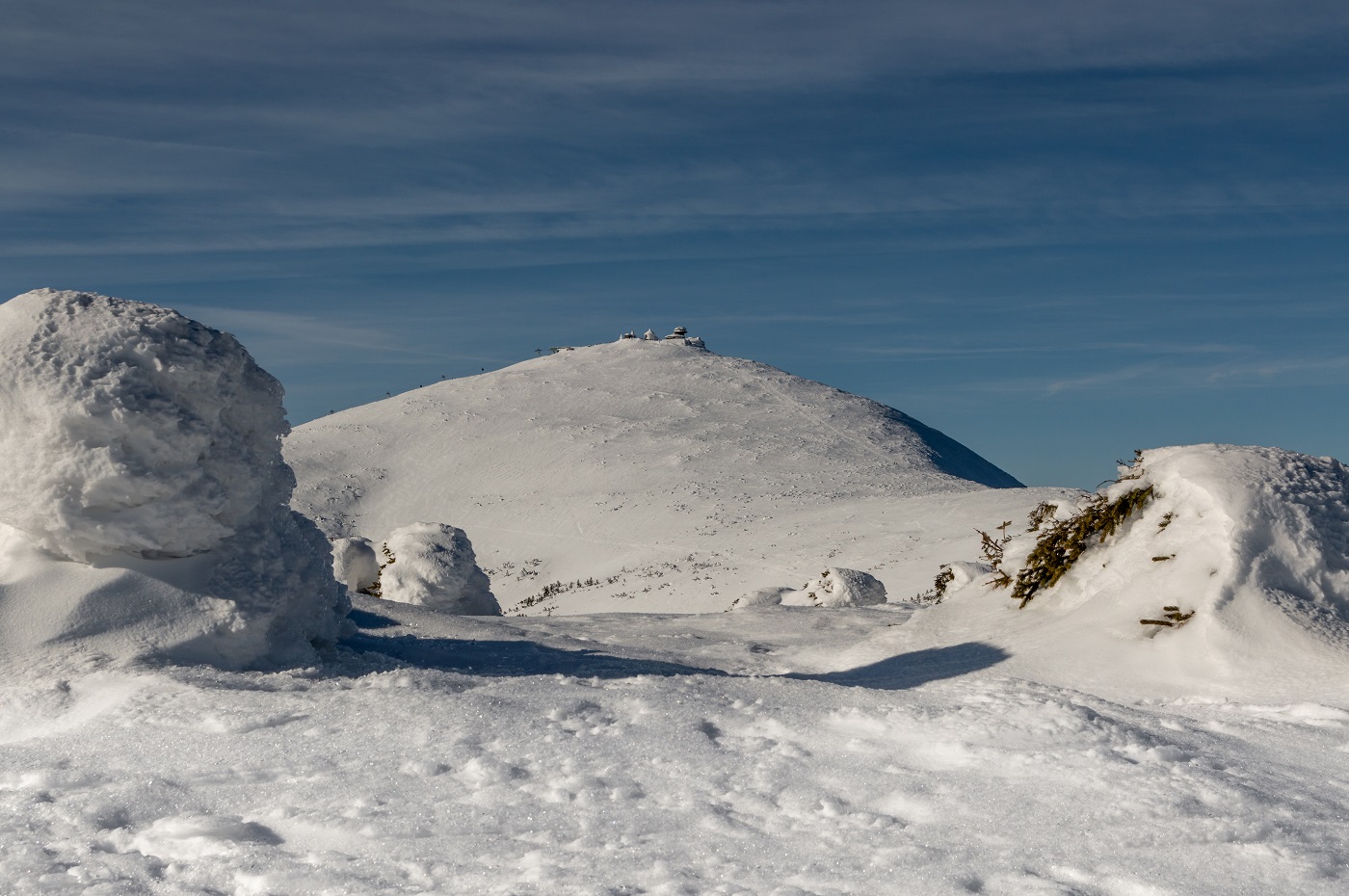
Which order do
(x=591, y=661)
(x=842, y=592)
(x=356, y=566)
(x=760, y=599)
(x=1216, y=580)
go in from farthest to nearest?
(x=356, y=566) → (x=760, y=599) → (x=842, y=592) → (x=591, y=661) → (x=1216, y=580)

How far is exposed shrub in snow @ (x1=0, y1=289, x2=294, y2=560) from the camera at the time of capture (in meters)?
7.09

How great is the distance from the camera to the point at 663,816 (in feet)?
14.9

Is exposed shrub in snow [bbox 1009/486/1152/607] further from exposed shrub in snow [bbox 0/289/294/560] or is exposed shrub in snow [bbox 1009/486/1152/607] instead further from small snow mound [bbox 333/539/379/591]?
small snow mound [bbox 333/539/379/591]

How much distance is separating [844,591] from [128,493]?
10306 mm

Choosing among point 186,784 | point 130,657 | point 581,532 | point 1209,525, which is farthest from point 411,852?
point 581,532

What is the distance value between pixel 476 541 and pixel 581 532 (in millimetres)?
3826

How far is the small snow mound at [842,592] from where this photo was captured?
15547 mm

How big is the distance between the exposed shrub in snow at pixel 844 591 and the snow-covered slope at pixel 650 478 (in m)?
6.38

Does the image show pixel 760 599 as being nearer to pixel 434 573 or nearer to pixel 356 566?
pixel 434 573

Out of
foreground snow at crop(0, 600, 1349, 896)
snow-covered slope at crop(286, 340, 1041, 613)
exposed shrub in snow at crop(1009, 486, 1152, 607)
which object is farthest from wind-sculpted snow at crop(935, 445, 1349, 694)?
snow-covered slope at crop(286, 340, 1041, 613)

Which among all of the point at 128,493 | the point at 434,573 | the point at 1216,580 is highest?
the point at 128,493

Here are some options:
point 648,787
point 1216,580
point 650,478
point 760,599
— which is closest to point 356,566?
point 760,599

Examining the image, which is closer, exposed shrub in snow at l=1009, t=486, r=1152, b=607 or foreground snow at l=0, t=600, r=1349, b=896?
foreground snow at l=0, t=600, r=1349, b=896

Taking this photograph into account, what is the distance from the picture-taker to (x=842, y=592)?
1559cm
